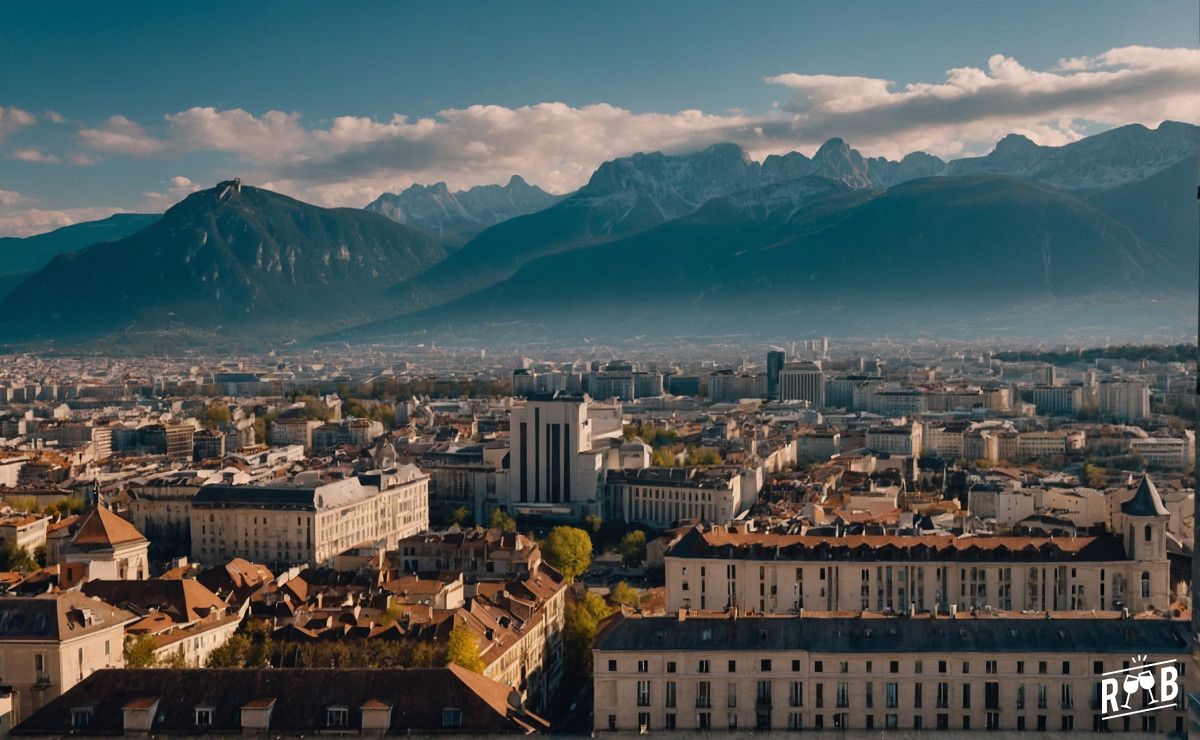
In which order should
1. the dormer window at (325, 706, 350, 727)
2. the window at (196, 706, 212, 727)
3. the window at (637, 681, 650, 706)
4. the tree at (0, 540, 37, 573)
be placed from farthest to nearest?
the tree at (0, 540, 37, 573), the window at (637, 681, 650, 706), the window at (196, 706, 212, 727), the dormer window at (325, 706, 350, 727)

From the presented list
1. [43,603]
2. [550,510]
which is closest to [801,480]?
[550,510]

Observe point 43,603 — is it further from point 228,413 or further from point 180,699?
point 228,413

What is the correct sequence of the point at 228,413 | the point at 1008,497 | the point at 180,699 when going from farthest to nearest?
the point at 228,413
the point at 1008,497
the point at 180,699

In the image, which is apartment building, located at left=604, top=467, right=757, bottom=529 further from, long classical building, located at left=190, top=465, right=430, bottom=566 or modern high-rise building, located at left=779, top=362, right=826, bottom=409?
modern high-rise building, located at left=779, top=362, right=826, bottom=409

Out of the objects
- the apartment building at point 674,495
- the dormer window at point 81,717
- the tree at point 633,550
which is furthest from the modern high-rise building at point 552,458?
the dormer window at point 81,717

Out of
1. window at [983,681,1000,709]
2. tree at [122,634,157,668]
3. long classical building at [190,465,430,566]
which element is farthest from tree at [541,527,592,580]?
window at [983,681,1000,709]

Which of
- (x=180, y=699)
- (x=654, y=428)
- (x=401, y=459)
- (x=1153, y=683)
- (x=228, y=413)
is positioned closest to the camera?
(x=180, y=699)

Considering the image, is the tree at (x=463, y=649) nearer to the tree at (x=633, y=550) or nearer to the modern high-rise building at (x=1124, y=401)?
the tree at (x=633, y=550)
